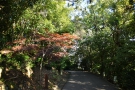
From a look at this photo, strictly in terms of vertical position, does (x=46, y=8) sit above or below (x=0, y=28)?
above

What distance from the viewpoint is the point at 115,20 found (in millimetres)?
22375

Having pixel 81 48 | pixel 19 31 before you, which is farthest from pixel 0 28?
pixel 81 48

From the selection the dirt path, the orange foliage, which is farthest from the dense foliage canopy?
the dirt path

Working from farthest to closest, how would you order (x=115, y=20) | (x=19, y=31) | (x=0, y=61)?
(x=115, y=20)
(x=19, y=31)
(x=0, y=61)

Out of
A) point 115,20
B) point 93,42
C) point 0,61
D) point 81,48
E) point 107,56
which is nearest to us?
point 0,61

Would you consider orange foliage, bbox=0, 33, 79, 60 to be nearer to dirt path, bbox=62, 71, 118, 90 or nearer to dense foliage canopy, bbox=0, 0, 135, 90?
dense foliage canopy, bbox=0, 0, 135, 90

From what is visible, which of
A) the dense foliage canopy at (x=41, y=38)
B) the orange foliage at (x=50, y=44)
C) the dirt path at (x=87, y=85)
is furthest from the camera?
the dirt path at (x=87, y=85)

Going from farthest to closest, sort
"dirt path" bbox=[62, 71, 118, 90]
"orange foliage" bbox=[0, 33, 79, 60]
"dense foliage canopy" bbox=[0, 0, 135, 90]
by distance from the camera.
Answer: "dirt path" bbox=[62, 71, 118, 90] → "orange foliage" bbox=[0, 33, 79, 60] → "dense foliage canopy" bbox=[0, 0, 135, 90]

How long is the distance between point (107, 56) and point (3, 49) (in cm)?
1554

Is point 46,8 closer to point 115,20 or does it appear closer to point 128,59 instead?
point 128,59

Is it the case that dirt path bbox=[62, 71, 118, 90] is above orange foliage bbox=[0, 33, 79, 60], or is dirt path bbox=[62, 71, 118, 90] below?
below

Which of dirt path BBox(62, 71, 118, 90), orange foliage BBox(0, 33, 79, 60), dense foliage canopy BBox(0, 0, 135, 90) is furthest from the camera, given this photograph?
dirt path BBox(62, 71, 118, 90)

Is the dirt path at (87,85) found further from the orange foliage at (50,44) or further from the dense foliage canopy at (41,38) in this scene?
the orange foliage at (50,44)

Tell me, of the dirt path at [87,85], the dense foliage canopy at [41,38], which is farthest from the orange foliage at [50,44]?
the dirt path at [87,85]
